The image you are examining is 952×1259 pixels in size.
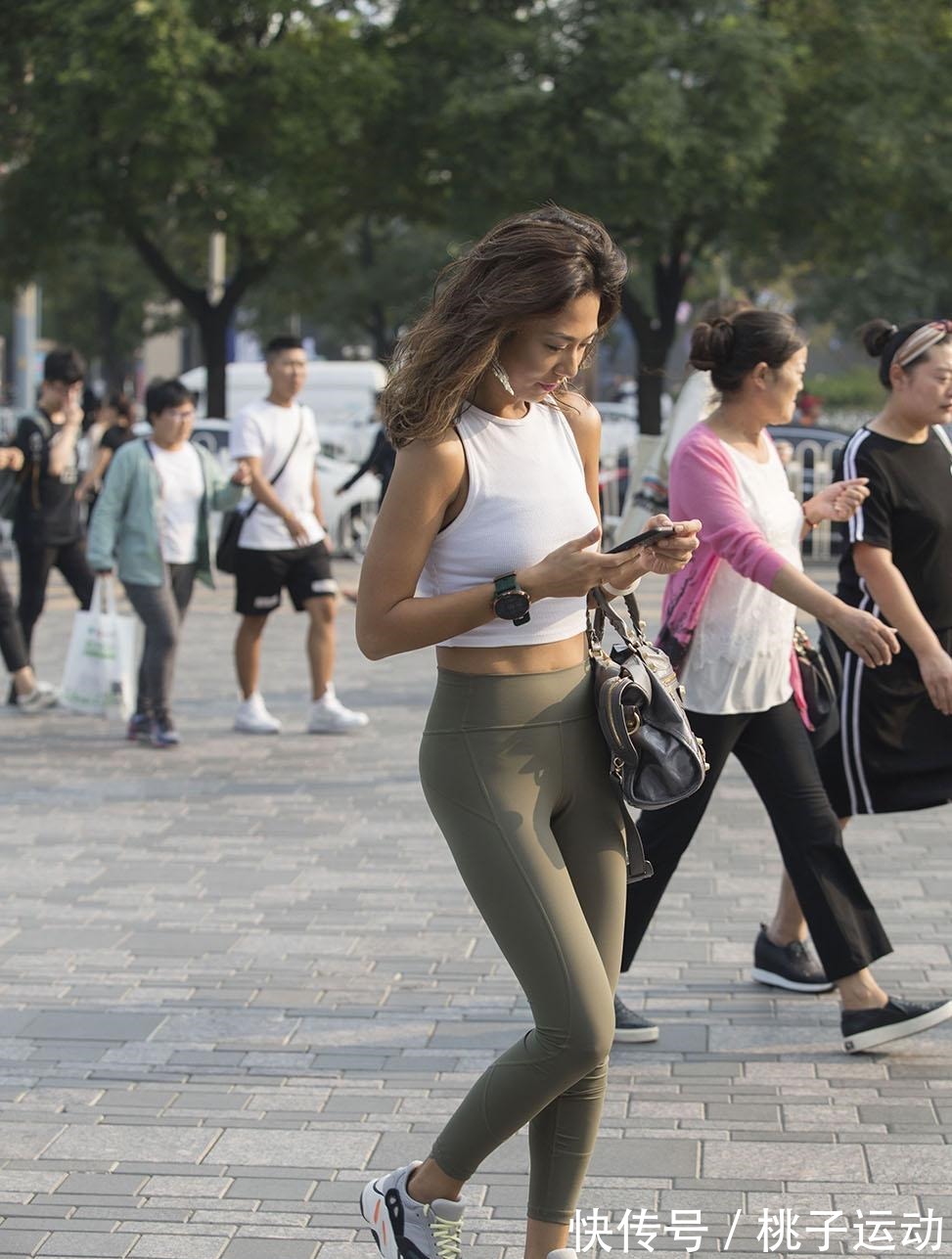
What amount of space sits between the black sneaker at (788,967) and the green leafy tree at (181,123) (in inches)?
842

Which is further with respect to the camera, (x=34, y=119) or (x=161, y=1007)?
(x=34, y=119)

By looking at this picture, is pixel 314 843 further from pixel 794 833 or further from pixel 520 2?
pixel 520 2

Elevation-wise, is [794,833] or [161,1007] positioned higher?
[794,833]

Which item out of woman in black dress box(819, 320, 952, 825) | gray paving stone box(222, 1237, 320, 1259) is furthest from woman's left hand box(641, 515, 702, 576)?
woman in black dress box(819, 320, 952, 825)

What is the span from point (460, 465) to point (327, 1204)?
1.59m

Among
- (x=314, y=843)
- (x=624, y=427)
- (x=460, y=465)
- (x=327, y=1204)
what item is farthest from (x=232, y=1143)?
(x=624, y=427)

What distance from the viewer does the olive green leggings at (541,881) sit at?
3170 mm

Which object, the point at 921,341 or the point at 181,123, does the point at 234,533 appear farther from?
the point at 181,123

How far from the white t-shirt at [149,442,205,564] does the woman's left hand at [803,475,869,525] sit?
16.7 ft

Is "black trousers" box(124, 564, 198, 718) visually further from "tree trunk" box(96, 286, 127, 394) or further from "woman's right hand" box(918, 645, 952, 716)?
"tree trunk" box(96, 286, 127, 394)

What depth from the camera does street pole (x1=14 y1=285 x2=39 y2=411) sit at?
26703 millimetres

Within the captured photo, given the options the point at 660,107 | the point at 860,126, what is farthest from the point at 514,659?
the point at 860,126

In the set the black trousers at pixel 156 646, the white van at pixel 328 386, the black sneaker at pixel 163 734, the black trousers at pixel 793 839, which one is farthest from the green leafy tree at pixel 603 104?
the black trousers at pixel 793 839

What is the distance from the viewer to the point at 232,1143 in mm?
4211
